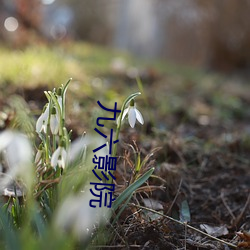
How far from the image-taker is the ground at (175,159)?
4.56ft

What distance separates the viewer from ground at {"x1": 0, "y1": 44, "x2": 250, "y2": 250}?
1.39m

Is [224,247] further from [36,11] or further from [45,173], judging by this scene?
[36,11]

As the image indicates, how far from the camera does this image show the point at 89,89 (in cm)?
324

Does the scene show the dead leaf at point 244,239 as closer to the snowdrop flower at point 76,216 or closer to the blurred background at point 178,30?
the snowdrop flower at point 76,216

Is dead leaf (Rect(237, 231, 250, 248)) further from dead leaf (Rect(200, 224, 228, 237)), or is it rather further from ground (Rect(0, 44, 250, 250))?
dead leaf (Rect(200, 224, 228, 237))

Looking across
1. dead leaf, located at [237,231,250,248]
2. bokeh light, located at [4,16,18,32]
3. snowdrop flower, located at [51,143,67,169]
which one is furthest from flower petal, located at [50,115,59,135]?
bokeh light, located at [4,16,18,32]

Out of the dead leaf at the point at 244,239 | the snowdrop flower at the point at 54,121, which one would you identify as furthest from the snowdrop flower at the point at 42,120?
the dead leaf at the point at 244,239

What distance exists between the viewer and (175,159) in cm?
222

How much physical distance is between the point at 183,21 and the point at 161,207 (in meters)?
7.20

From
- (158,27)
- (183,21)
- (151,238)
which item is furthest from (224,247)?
(158,27)

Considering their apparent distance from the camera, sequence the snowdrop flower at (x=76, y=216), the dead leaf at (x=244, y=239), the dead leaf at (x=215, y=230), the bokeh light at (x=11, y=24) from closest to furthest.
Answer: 1. the snowdrop flower at (x=76, y=216)
2. the dead leaf at (x=244, y=239)
3. the dead leaf at (x=215, y=230)
4. the bokeh light at (x=11, y=24)

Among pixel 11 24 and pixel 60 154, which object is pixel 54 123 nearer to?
pixel 60 154

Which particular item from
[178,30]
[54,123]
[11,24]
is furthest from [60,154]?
[178,30]

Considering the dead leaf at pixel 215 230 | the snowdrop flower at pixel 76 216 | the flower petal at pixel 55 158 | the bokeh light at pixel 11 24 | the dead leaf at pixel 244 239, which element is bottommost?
the dead leaf at pixel 215 230
